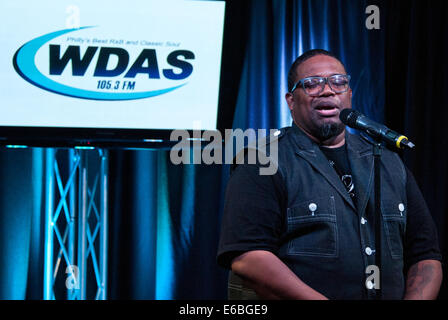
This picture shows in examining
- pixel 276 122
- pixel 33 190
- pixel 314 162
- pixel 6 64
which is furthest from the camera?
pixel 276 122

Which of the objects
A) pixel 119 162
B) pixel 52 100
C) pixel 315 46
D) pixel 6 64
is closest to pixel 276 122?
pixel 315 46

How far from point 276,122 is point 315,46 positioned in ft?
2.09

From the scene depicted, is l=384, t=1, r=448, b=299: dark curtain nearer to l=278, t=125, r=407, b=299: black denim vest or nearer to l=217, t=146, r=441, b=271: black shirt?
l=217, t=146, r=441, b=271: black shirt

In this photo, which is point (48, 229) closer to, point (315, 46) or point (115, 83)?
point (115, 83)

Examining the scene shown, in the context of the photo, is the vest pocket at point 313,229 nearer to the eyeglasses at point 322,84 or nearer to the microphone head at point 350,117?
the microphone head at point 350,117

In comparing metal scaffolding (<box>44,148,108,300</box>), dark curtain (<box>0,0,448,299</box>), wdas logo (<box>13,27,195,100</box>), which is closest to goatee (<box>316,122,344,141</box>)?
dark curtain (<box>0,0,448,299</box>)

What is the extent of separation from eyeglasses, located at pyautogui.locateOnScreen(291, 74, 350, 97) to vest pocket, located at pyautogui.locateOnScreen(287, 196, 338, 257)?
0.47 m

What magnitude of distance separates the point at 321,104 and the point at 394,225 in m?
0.57

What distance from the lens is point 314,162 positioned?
233 centimetres

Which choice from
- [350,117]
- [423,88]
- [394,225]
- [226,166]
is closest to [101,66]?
[226,166]

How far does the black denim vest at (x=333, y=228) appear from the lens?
2205 millimetres

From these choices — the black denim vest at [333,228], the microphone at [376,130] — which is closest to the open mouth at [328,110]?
the black denim vest at [333,228]

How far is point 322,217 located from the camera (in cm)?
223

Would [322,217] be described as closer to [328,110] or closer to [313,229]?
[313,229]
